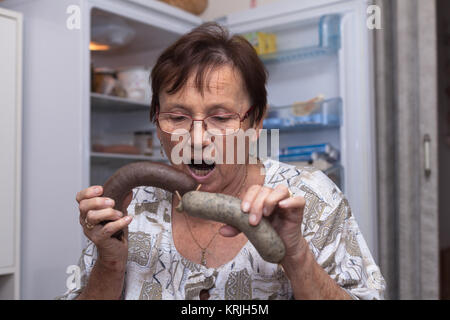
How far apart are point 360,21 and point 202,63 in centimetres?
147

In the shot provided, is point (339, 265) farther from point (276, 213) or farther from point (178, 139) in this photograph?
point (178, 139)

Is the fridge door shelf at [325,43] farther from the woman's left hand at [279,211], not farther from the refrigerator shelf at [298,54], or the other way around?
the woman's left hand at [279,211]

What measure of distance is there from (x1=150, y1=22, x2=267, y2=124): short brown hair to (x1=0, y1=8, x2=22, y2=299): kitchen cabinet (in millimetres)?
1081

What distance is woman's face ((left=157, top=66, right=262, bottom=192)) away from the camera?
100 cm

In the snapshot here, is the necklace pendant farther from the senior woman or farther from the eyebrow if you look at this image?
the eyebrow

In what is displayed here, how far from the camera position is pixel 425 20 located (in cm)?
238

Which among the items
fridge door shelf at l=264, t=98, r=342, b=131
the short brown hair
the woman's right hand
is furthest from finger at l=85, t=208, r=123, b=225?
fridge door shelf at l=264, t=98, r=342, b=131

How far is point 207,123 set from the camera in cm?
101

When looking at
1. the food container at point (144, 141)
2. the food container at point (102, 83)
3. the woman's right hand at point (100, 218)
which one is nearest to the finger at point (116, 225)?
the woman's right hand at point (100, 218)

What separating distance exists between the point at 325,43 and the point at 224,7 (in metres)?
0.96

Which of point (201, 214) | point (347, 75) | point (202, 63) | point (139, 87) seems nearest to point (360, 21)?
point (347, 75)

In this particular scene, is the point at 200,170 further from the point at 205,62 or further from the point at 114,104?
the point at 114,104

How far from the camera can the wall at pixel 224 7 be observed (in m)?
2.98

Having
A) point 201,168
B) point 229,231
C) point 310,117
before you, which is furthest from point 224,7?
point 229,231
